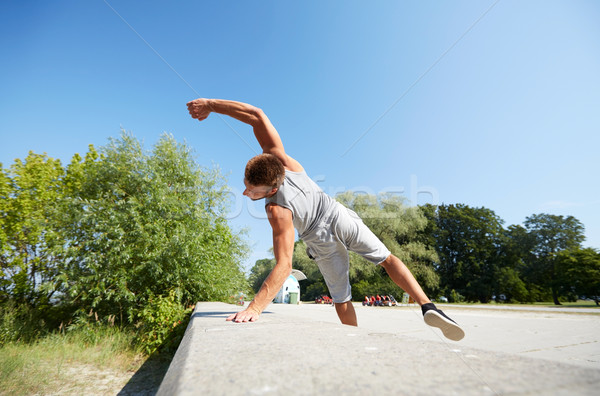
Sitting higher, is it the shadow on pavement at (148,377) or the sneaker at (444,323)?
the sneaker at (444,323)

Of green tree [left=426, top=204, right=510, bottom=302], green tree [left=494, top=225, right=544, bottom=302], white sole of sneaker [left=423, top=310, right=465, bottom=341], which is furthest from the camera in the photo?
green tree [left=426, top=204, right=510, bottom=302]

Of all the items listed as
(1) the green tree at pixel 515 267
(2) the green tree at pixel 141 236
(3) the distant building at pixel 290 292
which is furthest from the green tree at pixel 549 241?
(2) the green tree at pixel 141 236

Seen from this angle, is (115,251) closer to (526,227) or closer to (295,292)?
(295,292)

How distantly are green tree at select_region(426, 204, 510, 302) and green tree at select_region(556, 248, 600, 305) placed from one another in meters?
5.66

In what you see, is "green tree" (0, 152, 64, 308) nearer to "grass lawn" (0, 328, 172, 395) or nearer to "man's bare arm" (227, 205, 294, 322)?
"grass lawn" (0, 328, 172, 395)

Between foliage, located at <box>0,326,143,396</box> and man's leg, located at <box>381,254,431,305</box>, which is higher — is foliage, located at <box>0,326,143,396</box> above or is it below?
below

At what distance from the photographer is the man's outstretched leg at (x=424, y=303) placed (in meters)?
2.22

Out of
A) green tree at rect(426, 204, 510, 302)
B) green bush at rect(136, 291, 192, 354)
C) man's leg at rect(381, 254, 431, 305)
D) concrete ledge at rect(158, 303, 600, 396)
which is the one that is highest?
green tree at rect(426, 204, 510, 302)

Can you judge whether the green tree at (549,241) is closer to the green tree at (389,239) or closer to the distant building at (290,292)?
the green tree at (389,239)

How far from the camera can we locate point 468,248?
3494cm

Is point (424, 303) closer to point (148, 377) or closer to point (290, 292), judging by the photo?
point (148, 377)

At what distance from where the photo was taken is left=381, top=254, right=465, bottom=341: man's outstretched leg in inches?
87.3

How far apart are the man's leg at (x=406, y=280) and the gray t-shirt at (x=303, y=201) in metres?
0.76

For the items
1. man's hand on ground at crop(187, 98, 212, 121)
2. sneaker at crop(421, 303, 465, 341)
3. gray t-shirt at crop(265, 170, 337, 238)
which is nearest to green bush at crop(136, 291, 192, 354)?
gray t-shirt at crop(265, 170, 337, 238)
